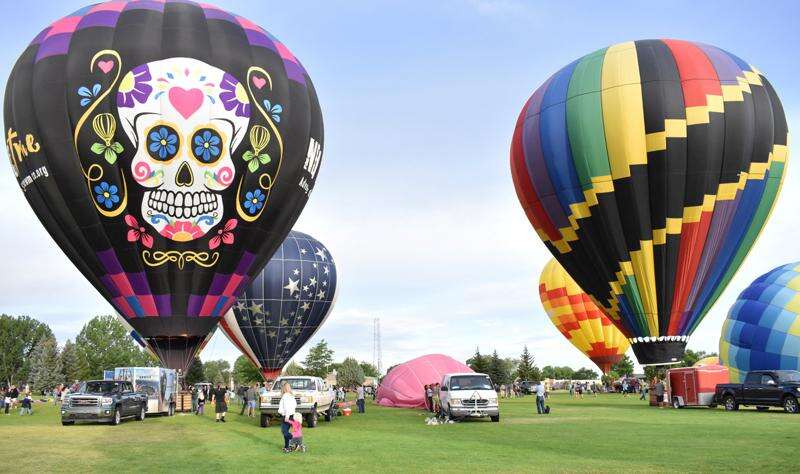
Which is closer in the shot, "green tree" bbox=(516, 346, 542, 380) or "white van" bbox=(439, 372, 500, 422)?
"white van" bbox=(439, 372, 500, 422)

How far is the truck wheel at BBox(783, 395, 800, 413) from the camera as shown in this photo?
89.0 feet

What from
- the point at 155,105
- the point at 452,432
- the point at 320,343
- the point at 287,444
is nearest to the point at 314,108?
the point at 155,105

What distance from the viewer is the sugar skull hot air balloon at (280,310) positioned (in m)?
48.0

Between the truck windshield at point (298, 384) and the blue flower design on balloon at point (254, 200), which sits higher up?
the blue flower design on balloon at point (254, 200)

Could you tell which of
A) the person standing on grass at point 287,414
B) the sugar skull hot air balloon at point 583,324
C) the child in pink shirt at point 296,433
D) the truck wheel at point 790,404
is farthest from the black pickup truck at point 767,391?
the sugar skull hot air balloon at point 583,324

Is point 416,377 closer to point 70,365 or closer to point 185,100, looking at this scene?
point 185,100

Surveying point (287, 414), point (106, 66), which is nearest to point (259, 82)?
point (106, 66)

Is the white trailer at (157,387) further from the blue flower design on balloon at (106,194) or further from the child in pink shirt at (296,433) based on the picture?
the child in pink shirt at (296,433)

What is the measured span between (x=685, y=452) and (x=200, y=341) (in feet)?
66.9

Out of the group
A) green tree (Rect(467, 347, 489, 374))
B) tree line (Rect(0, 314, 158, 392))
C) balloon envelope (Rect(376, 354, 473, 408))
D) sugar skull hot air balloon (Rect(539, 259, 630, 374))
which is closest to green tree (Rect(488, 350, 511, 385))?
green tree (Rect(467, 347, 489, 374))

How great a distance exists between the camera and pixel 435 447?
16.9 metres

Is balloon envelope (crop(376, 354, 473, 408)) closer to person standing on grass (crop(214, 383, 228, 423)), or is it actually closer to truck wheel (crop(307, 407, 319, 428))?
person standing on grass (crop(214, 383, 228, 423))

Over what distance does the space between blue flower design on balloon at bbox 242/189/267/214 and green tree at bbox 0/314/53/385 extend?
113 meters

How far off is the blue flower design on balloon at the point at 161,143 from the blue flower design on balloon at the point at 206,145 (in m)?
0.97
